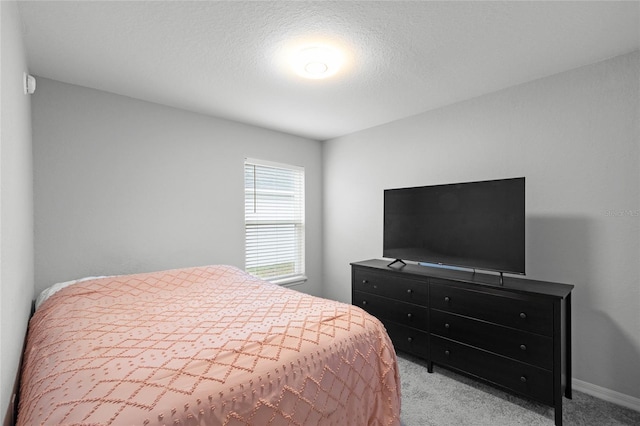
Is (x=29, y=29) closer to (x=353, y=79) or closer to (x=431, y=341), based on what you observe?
(x=353, y=79)

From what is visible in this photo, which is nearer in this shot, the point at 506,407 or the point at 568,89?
the point at 506,407

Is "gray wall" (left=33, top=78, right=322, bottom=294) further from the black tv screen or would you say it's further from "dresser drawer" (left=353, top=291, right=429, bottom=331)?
the black tv screen

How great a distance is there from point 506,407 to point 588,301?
1.00 metres

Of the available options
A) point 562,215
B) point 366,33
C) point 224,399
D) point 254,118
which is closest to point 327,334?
point 224,399

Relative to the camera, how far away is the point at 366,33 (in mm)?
1871

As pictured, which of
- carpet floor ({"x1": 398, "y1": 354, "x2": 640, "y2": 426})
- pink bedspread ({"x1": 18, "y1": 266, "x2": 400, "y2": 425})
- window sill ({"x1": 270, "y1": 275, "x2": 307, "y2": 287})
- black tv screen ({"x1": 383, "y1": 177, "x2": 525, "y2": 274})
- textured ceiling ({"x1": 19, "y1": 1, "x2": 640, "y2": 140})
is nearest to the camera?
pink bedspread ({"x1": 18, "y1": 266, "x2": 400, "y2": 425})

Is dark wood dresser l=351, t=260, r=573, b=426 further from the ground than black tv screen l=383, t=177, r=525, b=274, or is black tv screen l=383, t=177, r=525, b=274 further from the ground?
black tv screen l=383, t=177, r=525, b=274

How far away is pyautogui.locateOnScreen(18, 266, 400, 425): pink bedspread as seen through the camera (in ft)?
3.33

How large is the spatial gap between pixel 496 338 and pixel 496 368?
215mm

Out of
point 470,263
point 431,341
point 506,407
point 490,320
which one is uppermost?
point 470,263

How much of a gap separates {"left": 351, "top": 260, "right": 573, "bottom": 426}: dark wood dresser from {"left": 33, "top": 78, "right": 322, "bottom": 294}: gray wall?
190 centimetres

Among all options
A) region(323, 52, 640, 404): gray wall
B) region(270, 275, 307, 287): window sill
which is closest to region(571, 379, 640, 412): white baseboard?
region(323, 52, 640, 404): gray wall

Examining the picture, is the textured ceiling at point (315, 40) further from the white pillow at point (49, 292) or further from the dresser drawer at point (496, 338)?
the dresser drawer at point (496, 338)

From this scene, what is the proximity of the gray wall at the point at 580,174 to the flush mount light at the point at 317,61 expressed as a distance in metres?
1.47
